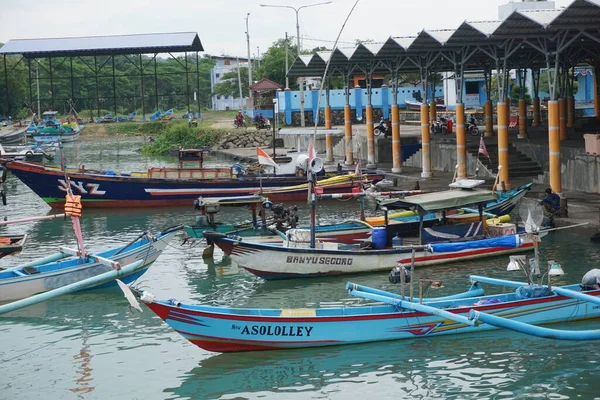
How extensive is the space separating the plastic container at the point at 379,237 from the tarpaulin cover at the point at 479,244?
5.04 feet

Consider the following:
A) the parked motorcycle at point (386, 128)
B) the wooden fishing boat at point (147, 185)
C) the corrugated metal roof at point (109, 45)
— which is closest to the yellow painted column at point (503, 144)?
the wooden fishing boat at point (147, 185)

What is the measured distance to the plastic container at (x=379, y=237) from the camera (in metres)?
23.3

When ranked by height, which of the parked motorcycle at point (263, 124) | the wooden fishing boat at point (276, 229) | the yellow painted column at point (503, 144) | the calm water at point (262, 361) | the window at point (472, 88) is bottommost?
the calm water at point (262, 361)

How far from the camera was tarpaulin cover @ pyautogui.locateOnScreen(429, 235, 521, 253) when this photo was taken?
73.8 feet

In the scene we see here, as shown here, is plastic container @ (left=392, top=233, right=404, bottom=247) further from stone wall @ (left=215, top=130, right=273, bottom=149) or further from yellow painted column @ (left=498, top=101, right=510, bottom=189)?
stone wall @ (left=215, top=130, right=273, bottom=149)

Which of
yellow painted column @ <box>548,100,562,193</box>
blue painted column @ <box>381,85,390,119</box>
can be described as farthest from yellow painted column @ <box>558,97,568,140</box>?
blue painted column @ <box>381,85,390,119</box>

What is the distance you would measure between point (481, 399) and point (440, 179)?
23.9m

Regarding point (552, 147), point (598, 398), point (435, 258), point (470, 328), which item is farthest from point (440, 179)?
point (598, 398)

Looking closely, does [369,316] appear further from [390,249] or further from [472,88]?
[472,88]

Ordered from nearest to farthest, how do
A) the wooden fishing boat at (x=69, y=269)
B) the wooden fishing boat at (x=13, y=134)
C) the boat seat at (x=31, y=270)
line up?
1. the wooden fishing boat at (x=69, y=269)
2. the boat seat at (x=31, y=270)
3. the wooden fishing boat at (x=13, y=134)

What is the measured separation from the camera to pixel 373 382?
15609 mm

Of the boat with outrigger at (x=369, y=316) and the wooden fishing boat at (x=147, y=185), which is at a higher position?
the wooden fishing boat at (x=147, y=185)

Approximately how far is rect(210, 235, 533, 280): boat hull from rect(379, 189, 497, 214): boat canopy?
1.12m

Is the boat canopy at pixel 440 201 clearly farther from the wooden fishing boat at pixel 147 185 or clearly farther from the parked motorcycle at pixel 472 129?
the parked motorcycle at pixel 472 129
